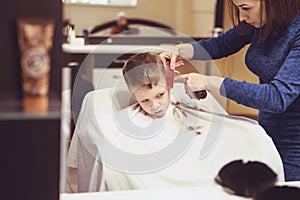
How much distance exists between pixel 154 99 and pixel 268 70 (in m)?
0.19

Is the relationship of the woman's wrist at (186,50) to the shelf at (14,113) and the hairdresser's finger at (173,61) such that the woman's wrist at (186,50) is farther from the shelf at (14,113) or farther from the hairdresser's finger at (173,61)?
the shelf at (14,113)

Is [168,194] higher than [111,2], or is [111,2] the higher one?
[111,2]

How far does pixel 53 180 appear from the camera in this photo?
1.56ft

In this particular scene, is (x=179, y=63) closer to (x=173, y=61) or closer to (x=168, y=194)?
(x=173, y=61)

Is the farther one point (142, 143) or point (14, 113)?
point (142, 143)

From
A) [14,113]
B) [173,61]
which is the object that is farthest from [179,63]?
[14,113]

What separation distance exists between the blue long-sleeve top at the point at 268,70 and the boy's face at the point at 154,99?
88 mm

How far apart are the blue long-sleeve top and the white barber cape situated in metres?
0.06

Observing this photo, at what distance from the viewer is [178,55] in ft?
2.48

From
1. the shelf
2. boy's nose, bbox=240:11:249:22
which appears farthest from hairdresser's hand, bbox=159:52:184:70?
the shelf

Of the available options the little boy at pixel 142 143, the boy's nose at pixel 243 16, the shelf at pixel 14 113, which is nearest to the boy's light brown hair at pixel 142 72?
the little boy at pixel 142 143

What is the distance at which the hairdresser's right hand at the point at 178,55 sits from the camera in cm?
74

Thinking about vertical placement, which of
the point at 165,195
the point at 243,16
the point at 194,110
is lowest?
the point at 165,195

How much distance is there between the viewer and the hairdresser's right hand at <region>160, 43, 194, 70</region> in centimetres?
74
